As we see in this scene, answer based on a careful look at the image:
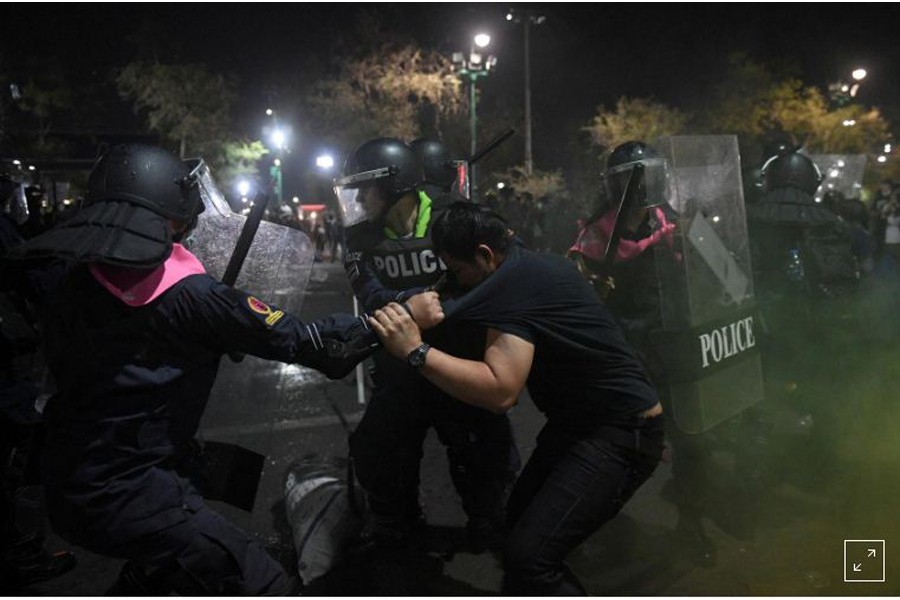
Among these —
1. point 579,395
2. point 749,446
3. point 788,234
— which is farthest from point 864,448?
point 579,395

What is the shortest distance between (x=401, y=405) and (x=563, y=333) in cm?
136

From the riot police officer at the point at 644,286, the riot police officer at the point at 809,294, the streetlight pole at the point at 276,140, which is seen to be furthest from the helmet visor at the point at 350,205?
the riot police officer at the point at 809,294

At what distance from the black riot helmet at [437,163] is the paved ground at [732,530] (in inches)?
85.6

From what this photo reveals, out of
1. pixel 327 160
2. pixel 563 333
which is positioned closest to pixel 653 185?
pixel 563 333

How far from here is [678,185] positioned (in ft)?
9.83

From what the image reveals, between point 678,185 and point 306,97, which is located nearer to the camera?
point 678,185

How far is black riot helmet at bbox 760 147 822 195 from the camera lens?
4379 millimetres

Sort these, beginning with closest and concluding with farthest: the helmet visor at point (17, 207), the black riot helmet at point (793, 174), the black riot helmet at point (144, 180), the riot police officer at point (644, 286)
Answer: the black riot helmet at point (144, 180) < the riot police officer at point (644, 286) < the helmet visor at point (17, 207) < the black riot helmet at point (793, 174)

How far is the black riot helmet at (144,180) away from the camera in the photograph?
2117 millimetres

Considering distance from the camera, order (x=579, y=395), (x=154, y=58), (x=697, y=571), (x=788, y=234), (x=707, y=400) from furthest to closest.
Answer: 1. (x=154, y=58)
2. (x=788, y=234)
3. (x=697, y=571)
4. (x=707, y=400)
5. (x=579, y=395)

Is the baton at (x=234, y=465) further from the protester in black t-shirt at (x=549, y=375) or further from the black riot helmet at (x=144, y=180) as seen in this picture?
the protester in black t-shirt at (x=549, y=375)

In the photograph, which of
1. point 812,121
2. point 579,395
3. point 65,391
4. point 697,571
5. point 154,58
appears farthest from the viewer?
point 812,121

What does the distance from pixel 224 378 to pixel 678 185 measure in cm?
235

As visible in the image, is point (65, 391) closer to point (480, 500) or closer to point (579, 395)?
point (579, 395)
